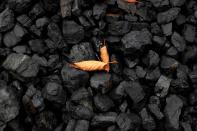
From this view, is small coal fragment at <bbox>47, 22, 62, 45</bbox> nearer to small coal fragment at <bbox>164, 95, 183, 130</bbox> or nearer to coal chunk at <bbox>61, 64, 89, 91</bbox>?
coal chunk at <bbox>61, 64, 89, 91</bbox>

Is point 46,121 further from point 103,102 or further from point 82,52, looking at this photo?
point 82,52

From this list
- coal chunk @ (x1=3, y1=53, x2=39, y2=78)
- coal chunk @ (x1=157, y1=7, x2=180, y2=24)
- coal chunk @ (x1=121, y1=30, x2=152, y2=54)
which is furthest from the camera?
coal chunk @ (x1=157, y1=7, x2=180, y2=24)

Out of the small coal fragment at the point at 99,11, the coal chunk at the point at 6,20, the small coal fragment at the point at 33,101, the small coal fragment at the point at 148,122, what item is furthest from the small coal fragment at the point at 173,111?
the coal chunk at the point at 6,20

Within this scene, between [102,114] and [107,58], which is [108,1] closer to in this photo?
[107,58]

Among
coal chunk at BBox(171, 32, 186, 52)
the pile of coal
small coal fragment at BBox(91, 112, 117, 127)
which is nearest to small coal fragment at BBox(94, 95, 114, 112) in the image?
the pile of coal

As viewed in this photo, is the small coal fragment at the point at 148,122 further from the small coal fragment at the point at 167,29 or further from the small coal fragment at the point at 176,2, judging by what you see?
the small coal fragment at the point at 176,2

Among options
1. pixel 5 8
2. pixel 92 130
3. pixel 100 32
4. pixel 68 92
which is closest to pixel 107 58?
pixel 100 32
